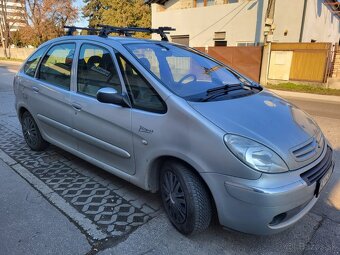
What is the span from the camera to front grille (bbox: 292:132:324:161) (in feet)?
7.44

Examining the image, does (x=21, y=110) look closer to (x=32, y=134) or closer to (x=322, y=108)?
(x=32, y=134)

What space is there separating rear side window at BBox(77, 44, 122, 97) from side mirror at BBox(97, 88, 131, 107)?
0.16 m

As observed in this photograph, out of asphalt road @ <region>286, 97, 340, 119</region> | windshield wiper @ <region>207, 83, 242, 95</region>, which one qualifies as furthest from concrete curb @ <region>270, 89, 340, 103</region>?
windshield wiper @ <region>207, 83, 242, 95</region>

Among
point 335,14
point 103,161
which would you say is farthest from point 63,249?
point 335,14

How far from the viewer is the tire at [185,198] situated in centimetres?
239

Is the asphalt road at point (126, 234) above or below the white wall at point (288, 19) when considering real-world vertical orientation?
below

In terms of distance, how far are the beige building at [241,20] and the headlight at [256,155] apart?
51.2 ft

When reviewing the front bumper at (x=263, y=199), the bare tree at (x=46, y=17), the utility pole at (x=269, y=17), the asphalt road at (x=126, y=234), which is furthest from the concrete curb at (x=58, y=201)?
the bare tree at (x=46, y=17)

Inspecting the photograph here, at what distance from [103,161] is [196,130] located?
1395 mm

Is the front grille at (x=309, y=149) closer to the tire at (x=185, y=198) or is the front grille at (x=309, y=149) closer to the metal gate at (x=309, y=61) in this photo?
the tire at (x=185, y=198)

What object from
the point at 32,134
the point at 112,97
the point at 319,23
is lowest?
the point at 32,134

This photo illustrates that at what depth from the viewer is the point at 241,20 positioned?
17844mm

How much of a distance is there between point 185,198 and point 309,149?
42.2 inches

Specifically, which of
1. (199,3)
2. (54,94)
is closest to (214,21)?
(199,3)
